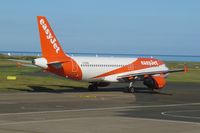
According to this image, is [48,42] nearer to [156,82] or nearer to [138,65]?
[138,65]

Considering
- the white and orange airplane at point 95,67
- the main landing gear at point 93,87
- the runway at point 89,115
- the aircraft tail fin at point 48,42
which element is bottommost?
the runway at point 89,115

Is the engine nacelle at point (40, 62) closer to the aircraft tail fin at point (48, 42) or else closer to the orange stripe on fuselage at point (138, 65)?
the aircraft tail fin at point (48, 42)

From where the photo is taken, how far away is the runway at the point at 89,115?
23703mm

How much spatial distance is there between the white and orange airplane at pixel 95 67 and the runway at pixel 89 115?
4.87 meters

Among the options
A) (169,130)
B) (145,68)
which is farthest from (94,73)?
(169,130)

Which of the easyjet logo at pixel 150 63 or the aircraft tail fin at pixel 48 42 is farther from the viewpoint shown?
the easyjet logo at pixel 150 63

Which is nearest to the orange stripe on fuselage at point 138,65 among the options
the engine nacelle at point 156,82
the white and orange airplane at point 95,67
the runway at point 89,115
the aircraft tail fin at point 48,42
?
the white and orange airplane at point 95,67

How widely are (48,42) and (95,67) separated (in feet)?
19.6

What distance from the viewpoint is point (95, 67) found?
52938mm

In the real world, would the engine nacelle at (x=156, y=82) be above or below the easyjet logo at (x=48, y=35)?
below

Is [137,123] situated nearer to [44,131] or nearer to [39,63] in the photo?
[44,131]

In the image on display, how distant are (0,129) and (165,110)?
15.1 meters

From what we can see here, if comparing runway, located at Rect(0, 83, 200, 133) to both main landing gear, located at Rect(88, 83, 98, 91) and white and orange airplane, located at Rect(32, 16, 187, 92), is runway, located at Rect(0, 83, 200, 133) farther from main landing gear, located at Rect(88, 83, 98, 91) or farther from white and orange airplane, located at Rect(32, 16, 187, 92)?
main landing gear, located at Rect(88, 83, 98, 91)

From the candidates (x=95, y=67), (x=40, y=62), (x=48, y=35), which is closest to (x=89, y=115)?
(x=40, y=62)
